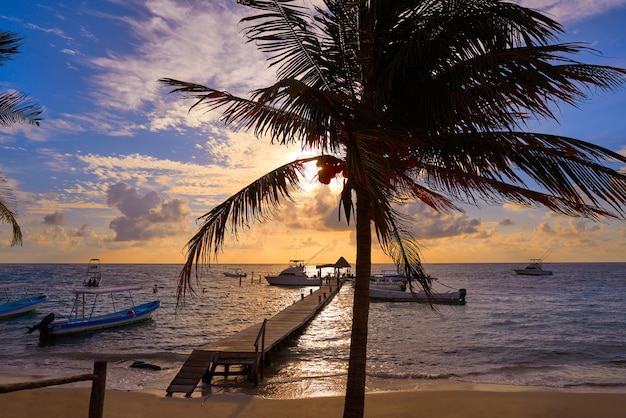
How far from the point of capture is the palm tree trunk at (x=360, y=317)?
566cm

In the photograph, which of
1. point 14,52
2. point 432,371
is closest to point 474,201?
point 14,52

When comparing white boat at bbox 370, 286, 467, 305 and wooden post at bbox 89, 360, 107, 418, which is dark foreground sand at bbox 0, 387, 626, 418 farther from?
white boat at bbox 370, 286, 467, 305

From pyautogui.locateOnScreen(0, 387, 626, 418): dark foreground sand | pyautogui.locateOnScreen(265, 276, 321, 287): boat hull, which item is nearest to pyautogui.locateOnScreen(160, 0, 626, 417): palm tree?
pyautogui.locateOnScreen(0, 387, 626, 418): dark foreground sand

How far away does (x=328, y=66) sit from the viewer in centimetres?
572

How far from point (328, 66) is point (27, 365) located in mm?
23751

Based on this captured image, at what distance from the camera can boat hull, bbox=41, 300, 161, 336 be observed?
2722 cm

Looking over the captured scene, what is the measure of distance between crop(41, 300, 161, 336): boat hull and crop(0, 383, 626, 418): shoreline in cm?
1529

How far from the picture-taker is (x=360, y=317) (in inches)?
227

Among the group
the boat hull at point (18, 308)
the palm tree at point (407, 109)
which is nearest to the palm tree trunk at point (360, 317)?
the palm tree at point (407, 109)

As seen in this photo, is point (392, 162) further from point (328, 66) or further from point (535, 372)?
point (535, 372)

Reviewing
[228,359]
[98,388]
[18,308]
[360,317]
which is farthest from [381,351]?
[18,308]

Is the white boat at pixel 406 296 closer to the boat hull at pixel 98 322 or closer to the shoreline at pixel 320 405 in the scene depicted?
the boat hull at pixel 98 322

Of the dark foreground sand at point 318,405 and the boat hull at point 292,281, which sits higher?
the dark foreground sand at point 318,405

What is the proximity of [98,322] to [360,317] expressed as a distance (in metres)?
30.0
